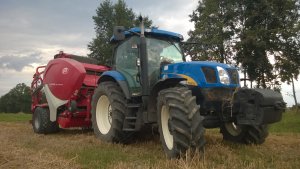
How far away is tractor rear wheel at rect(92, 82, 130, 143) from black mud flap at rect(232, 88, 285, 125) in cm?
261

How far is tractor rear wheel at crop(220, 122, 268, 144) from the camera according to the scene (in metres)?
7.72

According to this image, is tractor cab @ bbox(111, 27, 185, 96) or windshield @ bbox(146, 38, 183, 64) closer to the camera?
tractor cab @ bbox(111, 27, 185, 96)

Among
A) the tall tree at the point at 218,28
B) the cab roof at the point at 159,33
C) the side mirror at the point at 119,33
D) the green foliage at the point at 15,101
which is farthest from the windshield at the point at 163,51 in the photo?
Answer: the green foliage at the point at 15,101

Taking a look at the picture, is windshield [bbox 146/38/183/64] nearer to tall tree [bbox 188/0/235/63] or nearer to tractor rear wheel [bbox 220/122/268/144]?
tractor rear wheel [bbox 220/122/268/144]

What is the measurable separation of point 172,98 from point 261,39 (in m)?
22.0

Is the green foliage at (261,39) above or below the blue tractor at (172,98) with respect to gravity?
above

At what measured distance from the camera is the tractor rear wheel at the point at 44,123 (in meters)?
11.0

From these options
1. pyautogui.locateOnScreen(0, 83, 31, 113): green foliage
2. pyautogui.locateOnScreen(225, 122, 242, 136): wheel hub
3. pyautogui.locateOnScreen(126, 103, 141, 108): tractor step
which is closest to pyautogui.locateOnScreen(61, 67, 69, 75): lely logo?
pyautogui.locateOnScreen(126, 103, 141, 108): tractor step

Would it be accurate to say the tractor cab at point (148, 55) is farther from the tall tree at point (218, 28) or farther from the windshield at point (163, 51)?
the tall tree at point (218, 28)

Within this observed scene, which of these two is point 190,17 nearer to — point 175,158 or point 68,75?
point 68,75

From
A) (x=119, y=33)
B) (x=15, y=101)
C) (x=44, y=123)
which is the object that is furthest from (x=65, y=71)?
(x=15, y=101)

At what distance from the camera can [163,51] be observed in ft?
26.9

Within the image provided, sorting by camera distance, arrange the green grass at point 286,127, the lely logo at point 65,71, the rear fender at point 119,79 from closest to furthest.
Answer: the rear fender at point 119,79, the lely logo at point 65,71, the green grass at point 286,127

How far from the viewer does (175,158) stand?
19.8 ft
